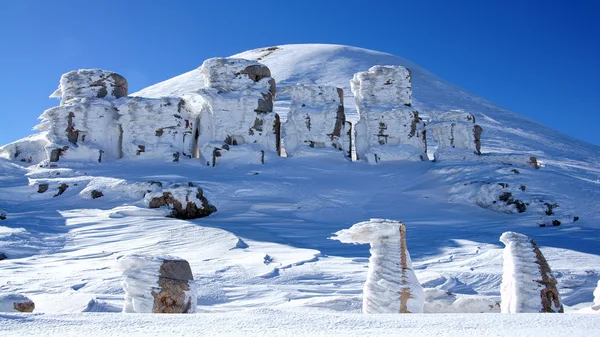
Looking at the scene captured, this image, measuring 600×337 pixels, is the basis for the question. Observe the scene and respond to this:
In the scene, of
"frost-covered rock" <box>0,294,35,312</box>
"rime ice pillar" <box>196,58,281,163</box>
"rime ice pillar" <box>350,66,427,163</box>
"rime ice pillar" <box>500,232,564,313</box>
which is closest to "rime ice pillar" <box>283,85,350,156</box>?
"rime ice pillar" <box>196,58,281,163</box>

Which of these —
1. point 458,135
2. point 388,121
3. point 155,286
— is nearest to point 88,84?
point 388,121

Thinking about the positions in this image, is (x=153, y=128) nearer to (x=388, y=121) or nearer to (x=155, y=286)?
(x=388, y=121)

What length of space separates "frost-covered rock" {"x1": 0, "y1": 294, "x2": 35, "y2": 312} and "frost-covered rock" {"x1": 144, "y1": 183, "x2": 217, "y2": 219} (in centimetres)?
741

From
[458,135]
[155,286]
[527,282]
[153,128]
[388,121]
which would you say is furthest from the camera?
[458,135]

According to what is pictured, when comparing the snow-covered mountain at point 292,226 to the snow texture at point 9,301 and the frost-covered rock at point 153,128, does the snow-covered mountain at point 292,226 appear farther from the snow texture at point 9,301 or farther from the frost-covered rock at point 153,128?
the snow texture at point 9,301

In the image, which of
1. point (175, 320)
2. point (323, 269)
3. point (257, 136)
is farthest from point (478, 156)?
point (175, 320)

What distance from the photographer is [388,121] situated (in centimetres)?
1811

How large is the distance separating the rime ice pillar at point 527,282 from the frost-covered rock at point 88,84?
53.1 feet

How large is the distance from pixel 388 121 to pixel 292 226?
7358mm

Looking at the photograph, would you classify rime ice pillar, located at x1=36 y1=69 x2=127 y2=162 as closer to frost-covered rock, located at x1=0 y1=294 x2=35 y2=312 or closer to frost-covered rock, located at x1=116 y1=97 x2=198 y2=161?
frost-covered rock, located at x1=116 y1=97 x2=198 y2=161

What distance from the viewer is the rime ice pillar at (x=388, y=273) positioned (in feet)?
16.5

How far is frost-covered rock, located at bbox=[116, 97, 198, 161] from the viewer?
17484 millimetres

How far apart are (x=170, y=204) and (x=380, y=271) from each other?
822 cm

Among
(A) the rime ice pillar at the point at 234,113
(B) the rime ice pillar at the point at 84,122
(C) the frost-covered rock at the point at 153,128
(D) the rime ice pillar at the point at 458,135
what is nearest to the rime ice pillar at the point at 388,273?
Answer: (A) the rime ice pillar at the point at 234,113
